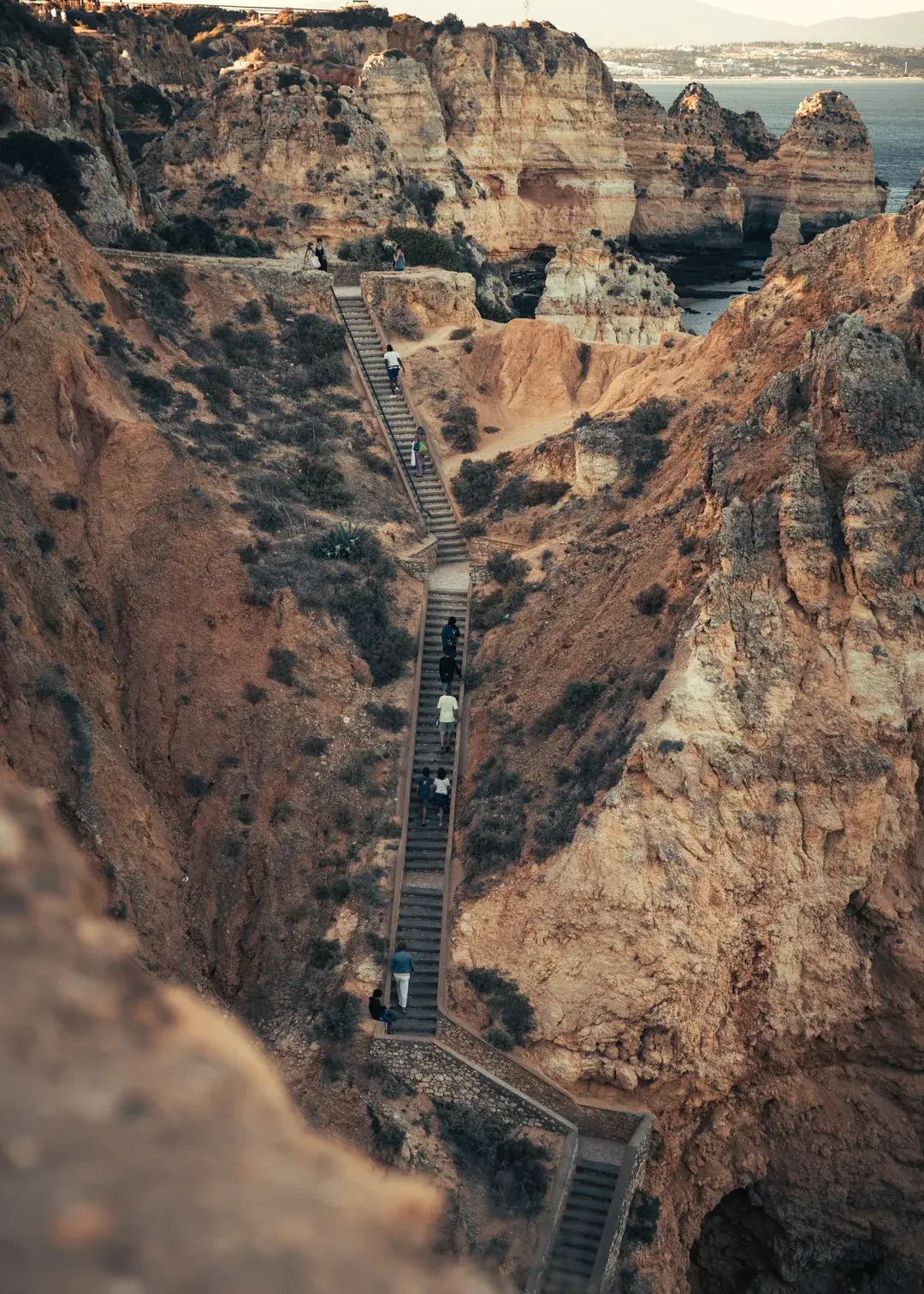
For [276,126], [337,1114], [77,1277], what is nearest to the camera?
[77,1277]

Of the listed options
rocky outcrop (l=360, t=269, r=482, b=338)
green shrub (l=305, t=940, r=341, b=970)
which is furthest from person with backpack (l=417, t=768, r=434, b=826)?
rocky outcrop (l=360, t=269, r=482, b=338)

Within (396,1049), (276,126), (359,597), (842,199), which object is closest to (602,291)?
(276,126)

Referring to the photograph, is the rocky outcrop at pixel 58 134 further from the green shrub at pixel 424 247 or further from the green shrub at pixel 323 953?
the green shrub at pixel 323 953

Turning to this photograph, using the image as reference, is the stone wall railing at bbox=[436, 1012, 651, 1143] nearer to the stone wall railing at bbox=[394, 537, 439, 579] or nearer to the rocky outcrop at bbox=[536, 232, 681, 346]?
the stone wall railing at bbox=[394, 537, 439, 579]

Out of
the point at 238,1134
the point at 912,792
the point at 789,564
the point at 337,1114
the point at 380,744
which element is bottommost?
the point at 337,1114

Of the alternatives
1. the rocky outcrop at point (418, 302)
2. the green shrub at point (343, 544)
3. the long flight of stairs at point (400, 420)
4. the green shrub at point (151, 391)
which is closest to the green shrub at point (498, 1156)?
the green shrub at point (343, 544)

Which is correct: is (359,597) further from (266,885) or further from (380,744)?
(266,885)

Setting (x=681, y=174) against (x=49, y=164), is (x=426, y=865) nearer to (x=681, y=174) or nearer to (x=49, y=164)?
(x=49, y=164)
